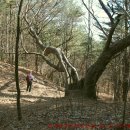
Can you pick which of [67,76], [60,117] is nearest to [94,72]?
[67,76]

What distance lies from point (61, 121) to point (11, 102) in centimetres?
783

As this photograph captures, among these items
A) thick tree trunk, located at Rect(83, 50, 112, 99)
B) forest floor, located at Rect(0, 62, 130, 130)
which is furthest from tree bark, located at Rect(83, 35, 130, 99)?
forest floor, located at Rect(0, 62, 130, 130)

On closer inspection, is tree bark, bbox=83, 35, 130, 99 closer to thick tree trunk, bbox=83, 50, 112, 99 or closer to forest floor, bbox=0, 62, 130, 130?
thick tree trunk, bbox=83, 50, 112, 99

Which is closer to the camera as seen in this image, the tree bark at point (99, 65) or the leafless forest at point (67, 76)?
the leafless forest at point (67, 76)

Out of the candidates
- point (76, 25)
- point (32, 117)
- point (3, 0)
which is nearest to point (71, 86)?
point (32, 117)

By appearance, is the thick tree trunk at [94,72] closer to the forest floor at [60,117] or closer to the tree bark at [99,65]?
the tree bark at [99,65]

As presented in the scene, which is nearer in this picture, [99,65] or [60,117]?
[60,117]

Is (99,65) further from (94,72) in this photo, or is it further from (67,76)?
(67,76)

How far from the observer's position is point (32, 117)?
54.6 ft

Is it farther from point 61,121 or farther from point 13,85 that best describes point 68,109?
point 13,85

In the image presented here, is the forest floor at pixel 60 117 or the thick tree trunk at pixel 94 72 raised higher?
the thick tree trunk at pixel 94 72

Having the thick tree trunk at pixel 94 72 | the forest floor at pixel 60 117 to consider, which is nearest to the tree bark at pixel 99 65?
the thick tree trunk at pixel 94 72

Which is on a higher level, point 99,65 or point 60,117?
point 99,65

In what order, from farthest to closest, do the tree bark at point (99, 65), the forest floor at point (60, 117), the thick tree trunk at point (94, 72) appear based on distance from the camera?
the thick tree trunk at point (94, 72), the tree bark at point (99, 65), the forest floor at point (60, 117)
